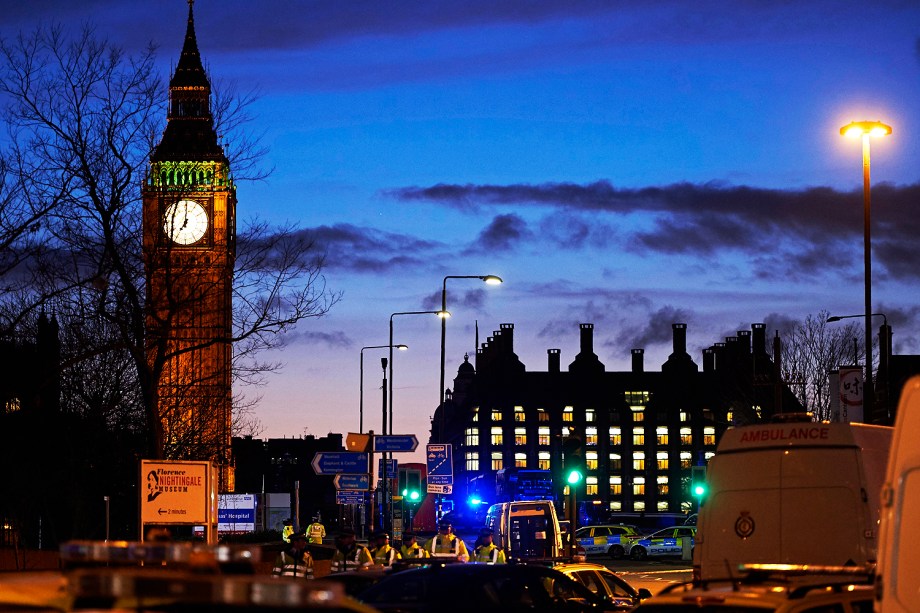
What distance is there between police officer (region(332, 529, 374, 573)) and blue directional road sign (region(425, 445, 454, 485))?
478 inches

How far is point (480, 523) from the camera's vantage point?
244 feet

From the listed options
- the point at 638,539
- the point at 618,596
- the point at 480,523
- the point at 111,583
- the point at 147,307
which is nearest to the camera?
the point at 111,583

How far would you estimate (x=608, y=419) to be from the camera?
540ft

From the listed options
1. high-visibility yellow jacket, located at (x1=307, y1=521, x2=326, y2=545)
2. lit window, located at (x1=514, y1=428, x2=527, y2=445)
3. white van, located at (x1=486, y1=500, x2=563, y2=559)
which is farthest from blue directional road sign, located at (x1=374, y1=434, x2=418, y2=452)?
lit window, located at (x1=514, y1=428, x2=527, y2=445)

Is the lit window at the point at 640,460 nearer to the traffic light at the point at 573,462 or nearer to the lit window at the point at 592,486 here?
the lit window at the point at 592,486

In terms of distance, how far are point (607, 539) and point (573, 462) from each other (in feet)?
97.2

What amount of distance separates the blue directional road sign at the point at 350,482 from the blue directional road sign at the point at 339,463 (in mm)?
163

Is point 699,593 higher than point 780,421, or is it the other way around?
point 780,421

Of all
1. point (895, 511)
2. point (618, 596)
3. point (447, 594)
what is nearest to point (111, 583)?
point (895, 511)

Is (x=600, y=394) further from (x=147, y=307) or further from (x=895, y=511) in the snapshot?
(x=895, y=511)

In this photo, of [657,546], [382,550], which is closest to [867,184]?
[382,550]

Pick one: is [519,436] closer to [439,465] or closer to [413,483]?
[439,465]

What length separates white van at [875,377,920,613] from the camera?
10.4 metres

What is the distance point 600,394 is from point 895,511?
154 meters
